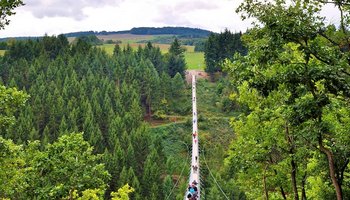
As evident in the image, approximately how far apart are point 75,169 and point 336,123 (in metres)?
10.3

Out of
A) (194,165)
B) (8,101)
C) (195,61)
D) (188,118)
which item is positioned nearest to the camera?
(8,101)

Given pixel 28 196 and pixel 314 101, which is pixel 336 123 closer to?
pixel 314 101

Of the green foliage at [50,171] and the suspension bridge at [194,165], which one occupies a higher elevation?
the green foliage at [50,171]

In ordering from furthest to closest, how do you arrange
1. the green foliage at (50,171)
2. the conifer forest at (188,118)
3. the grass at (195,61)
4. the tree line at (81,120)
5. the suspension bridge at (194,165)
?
the grass at (195,61), the suspension bridge at (194,165), the tree line at (81,120), the green foliage at (50,171), the conifer forest at (188,118)

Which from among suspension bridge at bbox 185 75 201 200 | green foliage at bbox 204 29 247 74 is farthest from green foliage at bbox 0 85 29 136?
green foliage at bbox 204 29 247 74

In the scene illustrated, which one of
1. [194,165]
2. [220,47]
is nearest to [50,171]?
[194,165]

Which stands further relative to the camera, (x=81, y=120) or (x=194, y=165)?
(x=81, y=120)

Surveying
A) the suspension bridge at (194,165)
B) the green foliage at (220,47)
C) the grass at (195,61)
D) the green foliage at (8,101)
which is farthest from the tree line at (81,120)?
the grass at (195,61)

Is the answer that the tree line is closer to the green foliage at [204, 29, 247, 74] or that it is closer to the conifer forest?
the conifer forest

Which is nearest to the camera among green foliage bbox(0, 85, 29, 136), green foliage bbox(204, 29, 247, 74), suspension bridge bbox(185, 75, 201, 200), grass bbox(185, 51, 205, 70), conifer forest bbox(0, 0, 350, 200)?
conifer forest bbox(0, 0, 350, 200)

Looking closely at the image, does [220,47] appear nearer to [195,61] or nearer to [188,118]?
[195,61]

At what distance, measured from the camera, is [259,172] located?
73.3 feet

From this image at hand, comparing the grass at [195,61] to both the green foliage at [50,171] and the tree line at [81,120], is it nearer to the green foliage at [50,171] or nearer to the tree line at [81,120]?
the tree line at [81,120]

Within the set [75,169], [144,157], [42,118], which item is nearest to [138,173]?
[144,157]
